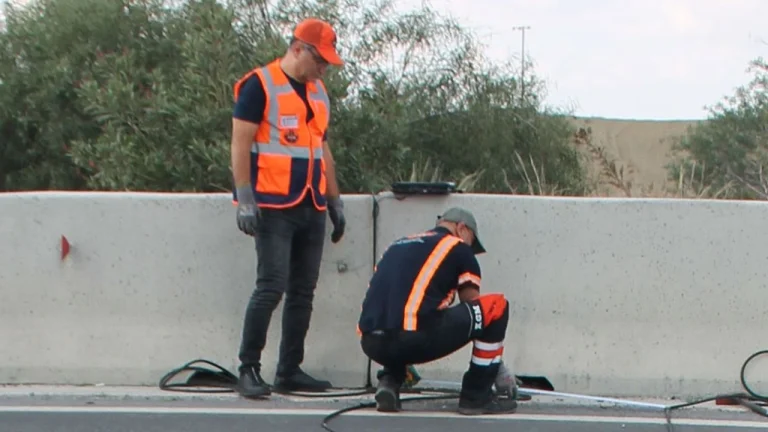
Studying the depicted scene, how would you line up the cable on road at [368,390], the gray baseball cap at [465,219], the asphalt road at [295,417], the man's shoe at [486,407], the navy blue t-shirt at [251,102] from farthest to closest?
the cable on road at [368,390] → the navy blue t-shirt at [251,102] → the gray baseball cap at [465,219] → the man's shoe at [486,407] → the asphalt road at [295,417]

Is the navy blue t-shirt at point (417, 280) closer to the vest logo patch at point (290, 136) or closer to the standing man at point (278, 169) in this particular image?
the standing man at point (278, 169)

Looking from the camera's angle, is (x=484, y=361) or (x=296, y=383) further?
(x=296, y=383)

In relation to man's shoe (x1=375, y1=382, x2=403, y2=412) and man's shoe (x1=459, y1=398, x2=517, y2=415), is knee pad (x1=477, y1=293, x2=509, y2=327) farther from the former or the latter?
man's shoe (x1=375, y1=382, x2=403, y2=412)

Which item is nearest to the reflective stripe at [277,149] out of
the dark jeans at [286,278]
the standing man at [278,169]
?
the standing man at [278,169]

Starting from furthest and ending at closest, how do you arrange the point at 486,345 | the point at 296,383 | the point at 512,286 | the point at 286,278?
1. the point at 512,286
2. the point at 296,383
3. the point at 286,278
4. the point at 486,345

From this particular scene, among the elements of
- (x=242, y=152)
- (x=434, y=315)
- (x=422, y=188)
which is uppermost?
(x=242, y=152)

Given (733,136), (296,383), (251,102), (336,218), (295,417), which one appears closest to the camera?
(295,417)

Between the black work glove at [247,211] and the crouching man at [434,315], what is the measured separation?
705 millimetres

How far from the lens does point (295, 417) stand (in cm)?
551

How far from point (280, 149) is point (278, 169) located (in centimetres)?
11

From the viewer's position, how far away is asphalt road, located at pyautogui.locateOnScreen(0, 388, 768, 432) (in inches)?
209

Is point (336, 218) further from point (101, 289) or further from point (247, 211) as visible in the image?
point (101, 289)

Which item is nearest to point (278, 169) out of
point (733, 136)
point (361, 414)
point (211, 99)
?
point (361, 414)

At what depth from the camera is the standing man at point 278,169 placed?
5.86 m
